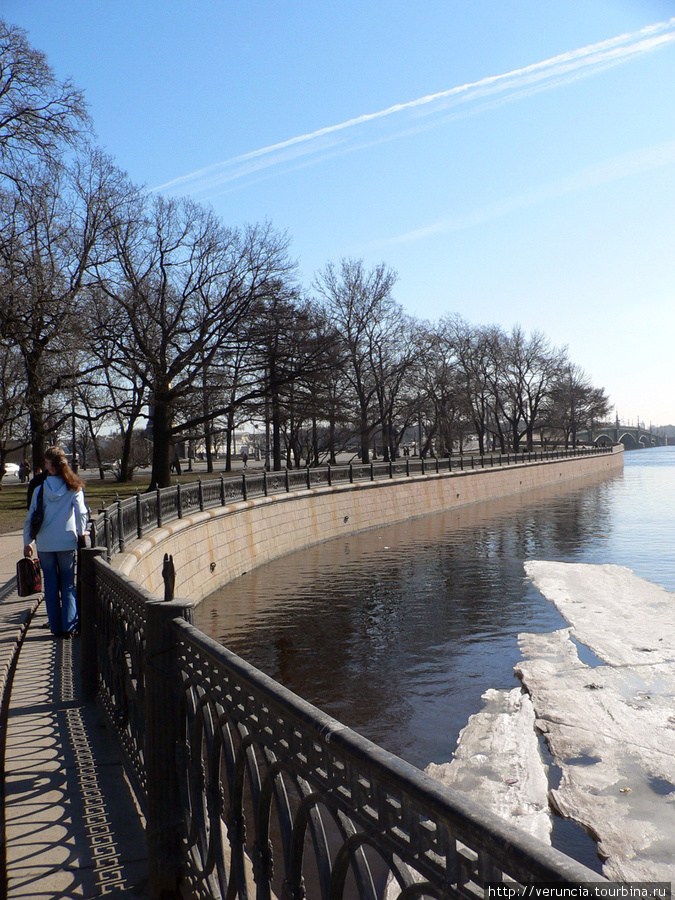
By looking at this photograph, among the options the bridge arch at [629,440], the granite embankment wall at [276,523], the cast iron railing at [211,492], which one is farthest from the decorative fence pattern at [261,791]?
the bridge arch at [629,440]

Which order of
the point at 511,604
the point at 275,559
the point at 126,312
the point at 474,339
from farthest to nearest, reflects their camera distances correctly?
the point at 474,339 < the point at 126,312 < the point at 275,559 < the point at 511,604

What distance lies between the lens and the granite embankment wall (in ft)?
46.4

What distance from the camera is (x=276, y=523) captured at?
2280 centimetres

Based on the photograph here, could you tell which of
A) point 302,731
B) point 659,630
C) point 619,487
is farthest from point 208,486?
point 619,487

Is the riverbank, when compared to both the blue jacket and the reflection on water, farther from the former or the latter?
the blue jacket

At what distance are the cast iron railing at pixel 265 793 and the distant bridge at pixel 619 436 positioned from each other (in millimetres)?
105663

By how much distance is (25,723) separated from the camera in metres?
4.91

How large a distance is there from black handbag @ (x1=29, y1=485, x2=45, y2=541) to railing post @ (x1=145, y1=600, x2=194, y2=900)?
399 cm

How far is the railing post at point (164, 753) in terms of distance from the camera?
10.2ft

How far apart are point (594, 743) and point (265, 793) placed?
22.5 feet

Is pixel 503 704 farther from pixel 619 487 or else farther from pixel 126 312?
pixel 619 487

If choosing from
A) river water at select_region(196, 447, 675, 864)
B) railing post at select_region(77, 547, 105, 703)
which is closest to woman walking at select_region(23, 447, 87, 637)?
railing post at select_region(77, 547, 105, 703)

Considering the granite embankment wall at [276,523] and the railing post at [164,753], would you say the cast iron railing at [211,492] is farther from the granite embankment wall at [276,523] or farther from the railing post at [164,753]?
the railing post at [164,753]

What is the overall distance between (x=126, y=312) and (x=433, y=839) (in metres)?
31.3
